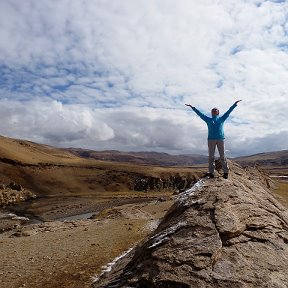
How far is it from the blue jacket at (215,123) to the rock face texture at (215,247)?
97.2 inches

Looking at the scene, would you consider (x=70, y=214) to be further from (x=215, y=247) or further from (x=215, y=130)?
(x=215, y=247)

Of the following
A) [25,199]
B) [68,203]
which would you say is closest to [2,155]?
[25,199]

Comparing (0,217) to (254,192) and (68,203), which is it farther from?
(254,192)

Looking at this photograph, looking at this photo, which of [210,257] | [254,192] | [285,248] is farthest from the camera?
[254,192]

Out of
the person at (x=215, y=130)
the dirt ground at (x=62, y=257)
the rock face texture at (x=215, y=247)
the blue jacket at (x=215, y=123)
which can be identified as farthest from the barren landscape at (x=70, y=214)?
the blue jacket at (x=215, y=123)

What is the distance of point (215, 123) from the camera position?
742 inches

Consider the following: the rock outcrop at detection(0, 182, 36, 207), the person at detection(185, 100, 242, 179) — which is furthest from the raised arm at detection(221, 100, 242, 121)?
the rock outcrop at detection(0, 182, 36, 207)

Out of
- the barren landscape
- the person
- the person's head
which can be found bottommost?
the barren landscape

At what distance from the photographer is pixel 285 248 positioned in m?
15.1

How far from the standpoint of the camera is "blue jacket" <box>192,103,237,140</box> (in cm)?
1874

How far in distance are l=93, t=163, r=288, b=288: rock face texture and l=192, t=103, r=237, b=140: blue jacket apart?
247 centimetres

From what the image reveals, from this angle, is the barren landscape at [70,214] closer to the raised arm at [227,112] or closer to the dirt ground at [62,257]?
the dirt ground at [62,257]

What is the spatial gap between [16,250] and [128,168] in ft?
419

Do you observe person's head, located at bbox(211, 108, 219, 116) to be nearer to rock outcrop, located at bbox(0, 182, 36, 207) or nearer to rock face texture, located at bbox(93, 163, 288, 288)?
rock face texture, located at bbox(93, 163, 288, 288)
